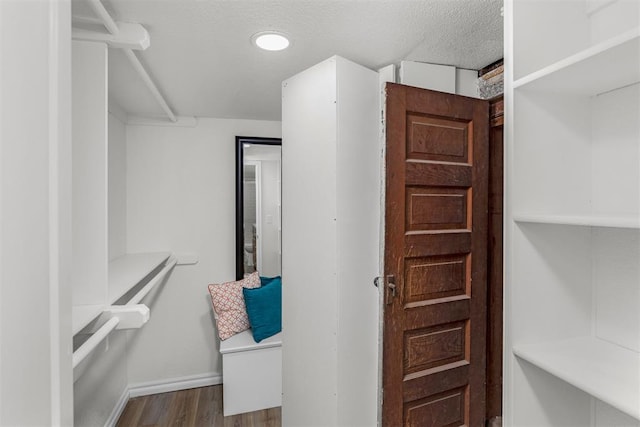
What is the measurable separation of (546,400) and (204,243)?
249 centimetres

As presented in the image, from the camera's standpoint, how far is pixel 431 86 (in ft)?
5.90

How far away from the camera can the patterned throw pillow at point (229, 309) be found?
106 inches

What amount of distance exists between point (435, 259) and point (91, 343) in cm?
126

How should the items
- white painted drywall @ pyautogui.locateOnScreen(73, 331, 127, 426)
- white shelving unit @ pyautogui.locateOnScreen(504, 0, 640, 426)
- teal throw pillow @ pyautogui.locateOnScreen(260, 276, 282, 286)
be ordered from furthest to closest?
teal throw pillow @ pyautogui.locateOnScreen(260, 276, 282, 286)
white painted drywall @ pyautogui.locateOnScreen(73, 331, 127, 426)
white shelving unit @ pyautogui.locateOnScreen(504, 0, 640, 426)

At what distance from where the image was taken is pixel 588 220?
880 mm

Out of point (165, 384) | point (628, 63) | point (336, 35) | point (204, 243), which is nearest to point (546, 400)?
point (628, 63)

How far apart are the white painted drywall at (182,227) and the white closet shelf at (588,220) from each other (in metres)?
2.39

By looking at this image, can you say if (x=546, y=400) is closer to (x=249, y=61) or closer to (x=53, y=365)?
(x=53, y=365)

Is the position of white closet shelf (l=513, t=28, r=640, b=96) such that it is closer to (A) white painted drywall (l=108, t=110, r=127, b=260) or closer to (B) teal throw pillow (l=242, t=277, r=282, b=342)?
(B) teal throw pillow (l=242, t=277, r=282, b=342)

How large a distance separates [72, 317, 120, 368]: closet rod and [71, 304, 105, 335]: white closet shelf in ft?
0.16

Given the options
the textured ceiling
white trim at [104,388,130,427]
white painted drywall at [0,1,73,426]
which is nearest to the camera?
white painted drywall at [0,1,73,426]

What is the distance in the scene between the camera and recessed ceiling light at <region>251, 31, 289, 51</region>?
1.49 meters

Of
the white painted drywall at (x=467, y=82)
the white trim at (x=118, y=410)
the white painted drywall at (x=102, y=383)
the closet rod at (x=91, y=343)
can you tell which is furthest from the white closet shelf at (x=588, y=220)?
the white trim at (x=118, y=410)

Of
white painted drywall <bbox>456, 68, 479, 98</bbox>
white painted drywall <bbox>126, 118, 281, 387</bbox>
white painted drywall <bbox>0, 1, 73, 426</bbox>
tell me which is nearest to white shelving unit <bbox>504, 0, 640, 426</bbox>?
white painted drywall <bbox>456, 68, 479, 98</bbox>
